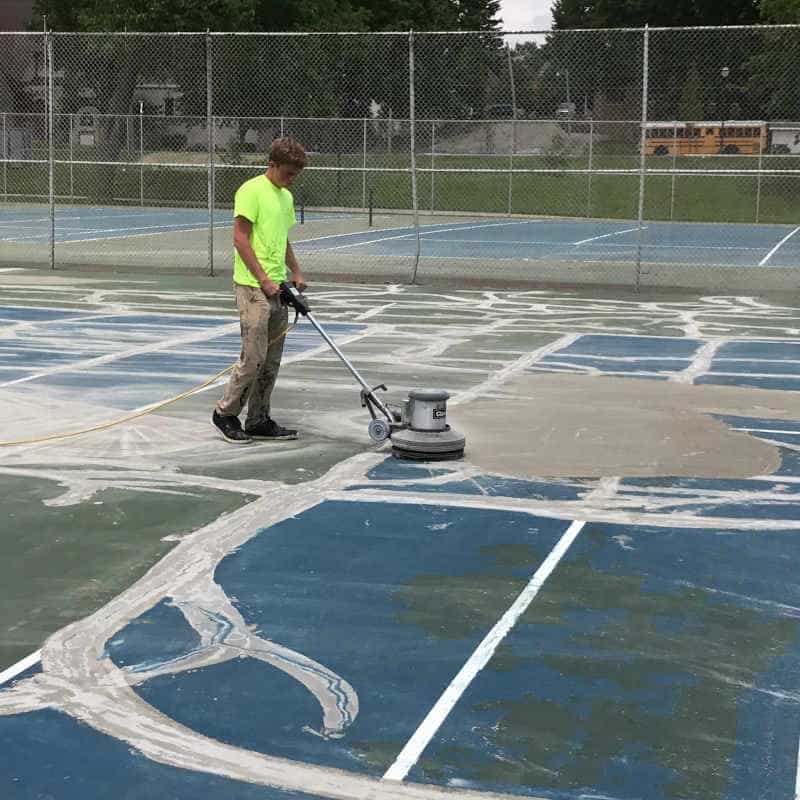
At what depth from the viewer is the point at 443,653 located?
209 inches

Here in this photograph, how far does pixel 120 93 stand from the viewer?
3472cm

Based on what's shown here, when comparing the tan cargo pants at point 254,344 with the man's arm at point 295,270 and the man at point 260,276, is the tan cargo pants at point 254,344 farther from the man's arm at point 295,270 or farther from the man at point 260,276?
the man's arm at point 295,270

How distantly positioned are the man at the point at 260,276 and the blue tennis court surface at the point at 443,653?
39.3 inches

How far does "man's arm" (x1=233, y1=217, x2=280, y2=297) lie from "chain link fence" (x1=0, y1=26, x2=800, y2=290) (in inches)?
373

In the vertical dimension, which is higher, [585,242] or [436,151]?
[436,151]

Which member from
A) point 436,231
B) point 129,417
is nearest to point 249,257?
point 129,417

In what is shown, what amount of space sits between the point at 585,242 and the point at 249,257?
21.3 m

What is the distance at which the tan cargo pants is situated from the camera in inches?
350

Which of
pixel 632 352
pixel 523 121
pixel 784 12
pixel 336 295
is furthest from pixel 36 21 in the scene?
pixel 632 352

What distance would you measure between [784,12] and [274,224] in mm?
33163

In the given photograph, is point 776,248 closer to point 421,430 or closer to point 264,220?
point 264,220

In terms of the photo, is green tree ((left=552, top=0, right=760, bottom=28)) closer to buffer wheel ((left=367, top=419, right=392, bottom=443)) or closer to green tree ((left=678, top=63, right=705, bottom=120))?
green tree ((left=678, top=63, right=705, bottom=120))

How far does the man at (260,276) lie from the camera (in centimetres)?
878

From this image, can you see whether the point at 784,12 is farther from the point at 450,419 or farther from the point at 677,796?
the point at 677,796
